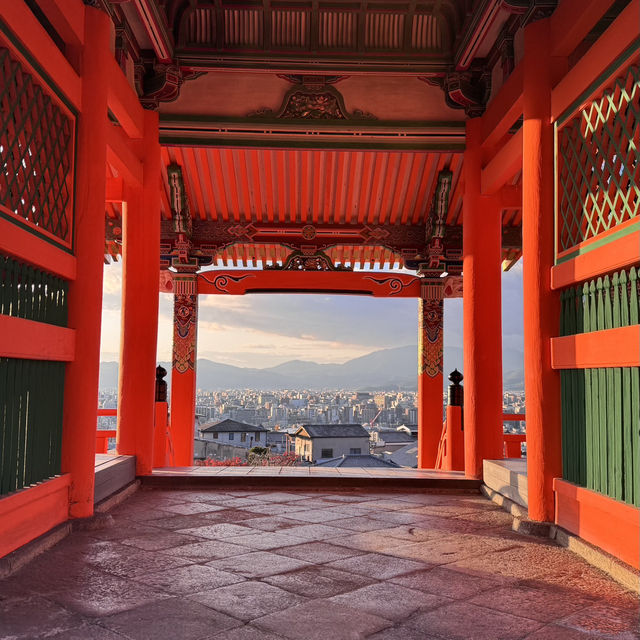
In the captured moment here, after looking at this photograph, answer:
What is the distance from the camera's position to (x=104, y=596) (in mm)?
2498

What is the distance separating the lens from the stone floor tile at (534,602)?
7.81 ft

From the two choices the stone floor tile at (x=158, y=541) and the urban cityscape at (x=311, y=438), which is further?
the urban cityscape at (x=311, y=438)

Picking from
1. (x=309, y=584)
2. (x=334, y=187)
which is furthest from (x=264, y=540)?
(x=334, y=187)

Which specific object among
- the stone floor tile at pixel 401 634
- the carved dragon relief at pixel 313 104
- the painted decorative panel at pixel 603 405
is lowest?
the stone floor tile at pixel 401 634

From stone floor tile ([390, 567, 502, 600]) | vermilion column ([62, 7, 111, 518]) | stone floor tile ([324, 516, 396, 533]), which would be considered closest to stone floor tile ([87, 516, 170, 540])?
vermilion column ([62, 7, 111, 518])

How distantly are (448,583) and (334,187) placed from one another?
5578 millimetres

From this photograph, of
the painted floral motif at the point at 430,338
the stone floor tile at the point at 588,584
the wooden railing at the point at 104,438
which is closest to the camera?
the stone floor tile at the point at 588,584

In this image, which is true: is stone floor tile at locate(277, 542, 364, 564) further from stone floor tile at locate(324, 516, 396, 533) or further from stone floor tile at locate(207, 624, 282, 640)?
stone floor tile at locate(207, 624, 282, 640)

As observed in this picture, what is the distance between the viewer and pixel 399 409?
38.1 meters

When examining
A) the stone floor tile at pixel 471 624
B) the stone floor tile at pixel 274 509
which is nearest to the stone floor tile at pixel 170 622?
the stone floor tile at pixel 471 624

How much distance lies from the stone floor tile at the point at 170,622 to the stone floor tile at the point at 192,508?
1.79 meters

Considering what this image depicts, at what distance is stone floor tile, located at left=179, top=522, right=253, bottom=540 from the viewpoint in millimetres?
3535

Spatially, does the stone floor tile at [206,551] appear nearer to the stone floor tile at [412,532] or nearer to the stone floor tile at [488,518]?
the stone floor tile at [412,532]

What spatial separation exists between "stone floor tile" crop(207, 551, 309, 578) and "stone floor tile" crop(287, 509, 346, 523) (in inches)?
34.7
